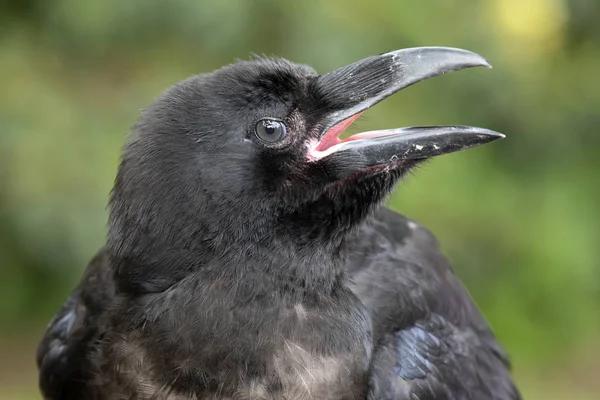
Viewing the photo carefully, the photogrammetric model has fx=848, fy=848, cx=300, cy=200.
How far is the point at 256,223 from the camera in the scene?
1.73 meters

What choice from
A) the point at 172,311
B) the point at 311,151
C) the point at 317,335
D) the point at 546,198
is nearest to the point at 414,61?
the point at 311,151

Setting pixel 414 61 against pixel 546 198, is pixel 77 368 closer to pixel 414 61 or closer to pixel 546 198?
pixel 414 61

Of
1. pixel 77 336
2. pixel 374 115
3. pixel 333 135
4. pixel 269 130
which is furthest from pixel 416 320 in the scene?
pixel 374 115

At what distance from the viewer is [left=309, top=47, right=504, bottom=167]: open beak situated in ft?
5.84

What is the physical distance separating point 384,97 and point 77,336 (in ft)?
3.46

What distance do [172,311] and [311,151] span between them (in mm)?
448

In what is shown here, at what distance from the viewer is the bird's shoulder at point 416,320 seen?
2.03 m

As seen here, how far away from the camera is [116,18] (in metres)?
3.23

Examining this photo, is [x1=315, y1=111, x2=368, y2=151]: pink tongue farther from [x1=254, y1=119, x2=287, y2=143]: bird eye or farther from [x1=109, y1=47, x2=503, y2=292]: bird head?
[x1=254, y1=119, x2=287, y2=143]: bird eye

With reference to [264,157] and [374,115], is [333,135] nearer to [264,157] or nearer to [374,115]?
[264,157]

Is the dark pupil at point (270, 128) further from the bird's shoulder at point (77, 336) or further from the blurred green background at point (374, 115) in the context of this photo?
the blurred green background at point (374, 115)

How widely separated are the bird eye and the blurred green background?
1.34m

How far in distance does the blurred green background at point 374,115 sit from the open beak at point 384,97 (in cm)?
125

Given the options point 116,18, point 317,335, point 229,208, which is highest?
point 116,18
